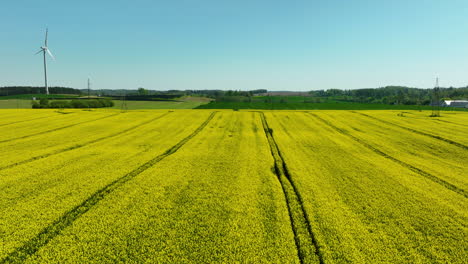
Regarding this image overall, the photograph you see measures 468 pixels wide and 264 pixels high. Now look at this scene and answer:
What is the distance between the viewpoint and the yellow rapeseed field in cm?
788

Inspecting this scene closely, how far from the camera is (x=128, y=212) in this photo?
10328 mm

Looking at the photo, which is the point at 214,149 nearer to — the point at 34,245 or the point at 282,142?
the point at 282,142

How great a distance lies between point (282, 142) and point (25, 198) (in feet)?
72.2

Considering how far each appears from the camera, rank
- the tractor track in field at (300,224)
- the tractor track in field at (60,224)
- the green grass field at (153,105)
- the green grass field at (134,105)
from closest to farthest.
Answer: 1. the tractor track in field at (60,224)
2. the tractor track in field at (300,224)
3. the green grass field at (134,105)
4. the green grass field at (153,105)

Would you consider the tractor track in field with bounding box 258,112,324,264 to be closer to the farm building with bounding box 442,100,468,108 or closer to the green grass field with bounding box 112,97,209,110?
the green grass field with bounding box 112,97,209,110

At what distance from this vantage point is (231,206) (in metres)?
11.0

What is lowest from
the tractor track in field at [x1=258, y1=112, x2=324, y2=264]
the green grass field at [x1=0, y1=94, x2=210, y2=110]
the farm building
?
the tractor track in field at [x1=258, y1=112, x2=324, y2=264]

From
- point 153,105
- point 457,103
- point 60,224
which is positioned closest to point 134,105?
point 153,105

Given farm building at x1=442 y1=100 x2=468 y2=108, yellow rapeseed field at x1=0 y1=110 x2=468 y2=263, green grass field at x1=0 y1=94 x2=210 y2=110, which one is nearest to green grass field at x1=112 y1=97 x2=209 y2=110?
green grass field at x1=0 y1=94 x2=210 y2=110

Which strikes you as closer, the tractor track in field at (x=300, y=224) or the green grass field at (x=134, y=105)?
the tractor track in field at (x=300, y=224)

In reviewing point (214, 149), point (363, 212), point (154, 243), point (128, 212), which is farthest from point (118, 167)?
point (363, 212)

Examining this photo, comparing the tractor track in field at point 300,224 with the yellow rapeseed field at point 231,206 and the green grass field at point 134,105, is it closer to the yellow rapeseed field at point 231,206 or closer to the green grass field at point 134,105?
the yellow rapeseed field at point 231,206

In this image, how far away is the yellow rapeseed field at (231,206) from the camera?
788 centimetres

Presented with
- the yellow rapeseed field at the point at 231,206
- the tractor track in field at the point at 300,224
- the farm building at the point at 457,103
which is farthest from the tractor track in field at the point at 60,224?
the farm building at the point at 457,103
